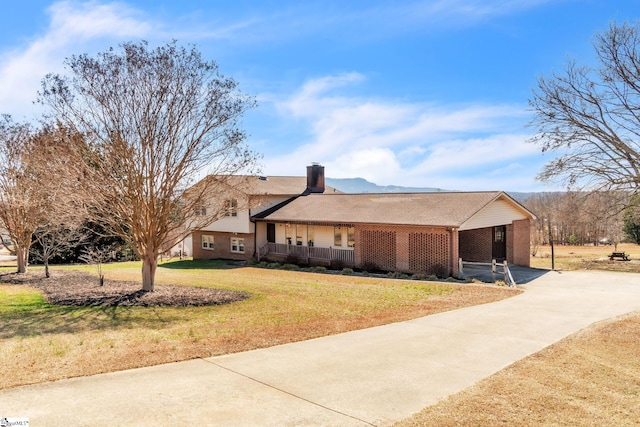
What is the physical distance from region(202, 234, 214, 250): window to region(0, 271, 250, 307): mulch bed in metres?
16.1

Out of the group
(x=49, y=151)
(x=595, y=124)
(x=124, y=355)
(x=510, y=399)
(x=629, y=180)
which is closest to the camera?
(x=510, y=399)

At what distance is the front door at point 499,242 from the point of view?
2727 centimetres

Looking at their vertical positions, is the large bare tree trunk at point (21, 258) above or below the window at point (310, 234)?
below

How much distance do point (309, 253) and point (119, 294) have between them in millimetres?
14954

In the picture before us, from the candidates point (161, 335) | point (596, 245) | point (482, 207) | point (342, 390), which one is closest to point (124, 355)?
point (161, 335)

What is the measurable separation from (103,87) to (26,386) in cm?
947

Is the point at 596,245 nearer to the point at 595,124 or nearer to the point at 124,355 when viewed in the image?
the point at 595,124

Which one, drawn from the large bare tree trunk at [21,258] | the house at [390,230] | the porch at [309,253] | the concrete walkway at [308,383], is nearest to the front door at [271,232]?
the house at [390,230]

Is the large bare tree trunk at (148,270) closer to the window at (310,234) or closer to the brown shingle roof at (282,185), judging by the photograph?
the window at (310,234)

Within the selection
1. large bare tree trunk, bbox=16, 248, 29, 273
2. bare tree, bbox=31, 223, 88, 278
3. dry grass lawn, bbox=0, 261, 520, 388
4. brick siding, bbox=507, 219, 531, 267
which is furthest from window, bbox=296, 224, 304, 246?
large bare tree trunk, bbox=16, 248, 29, 273

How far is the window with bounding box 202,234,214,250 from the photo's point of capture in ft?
113

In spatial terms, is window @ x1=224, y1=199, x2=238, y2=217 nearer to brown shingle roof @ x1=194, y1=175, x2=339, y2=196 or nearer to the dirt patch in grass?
the dirt patch in grass

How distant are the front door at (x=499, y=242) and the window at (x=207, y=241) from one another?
68.6 ft

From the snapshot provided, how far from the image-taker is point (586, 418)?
17.4ft
